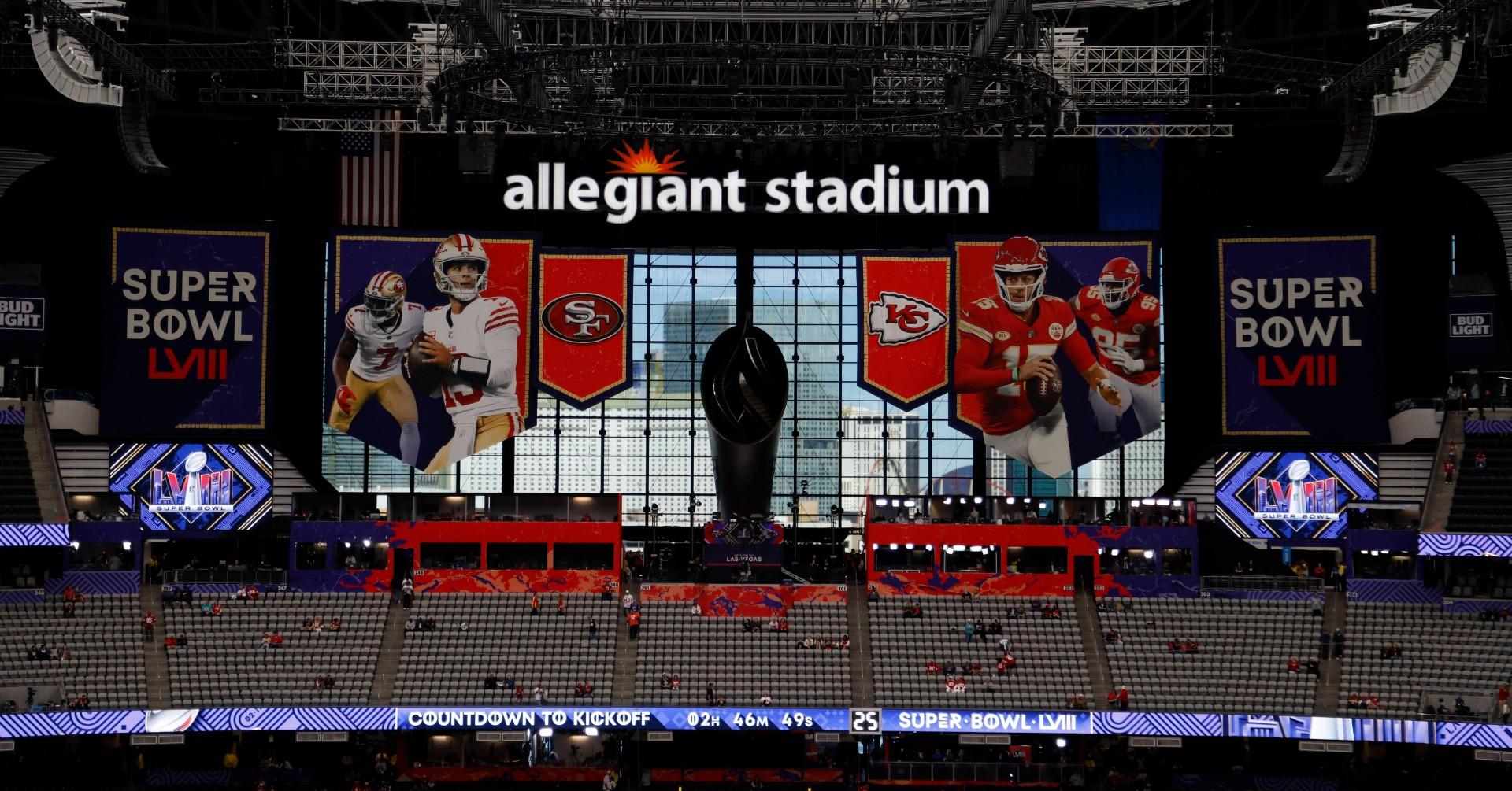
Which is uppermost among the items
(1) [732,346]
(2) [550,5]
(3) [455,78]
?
(2) [550,5]

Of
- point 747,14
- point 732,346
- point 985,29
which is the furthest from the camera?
point 747,14

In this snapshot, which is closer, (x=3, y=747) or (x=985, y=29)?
(x=985, y=29)

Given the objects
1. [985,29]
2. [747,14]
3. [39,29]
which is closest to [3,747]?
[39,29]

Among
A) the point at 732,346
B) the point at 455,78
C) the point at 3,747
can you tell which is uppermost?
the point at 455,78

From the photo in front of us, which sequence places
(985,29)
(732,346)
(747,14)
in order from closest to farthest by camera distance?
(732,346) → (985,29) → (747,14)

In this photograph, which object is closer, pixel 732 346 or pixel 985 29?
pixel 732 346

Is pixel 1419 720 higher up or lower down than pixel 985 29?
lower down

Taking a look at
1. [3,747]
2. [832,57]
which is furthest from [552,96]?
[3,747]

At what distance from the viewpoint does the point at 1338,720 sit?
49.8 metres

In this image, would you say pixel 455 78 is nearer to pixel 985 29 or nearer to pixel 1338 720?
pixel 985 29

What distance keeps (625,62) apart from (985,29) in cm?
917

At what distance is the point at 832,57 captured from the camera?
138 feet

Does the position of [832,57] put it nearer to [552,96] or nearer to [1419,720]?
[552,96]

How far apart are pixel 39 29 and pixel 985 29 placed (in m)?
23.3
